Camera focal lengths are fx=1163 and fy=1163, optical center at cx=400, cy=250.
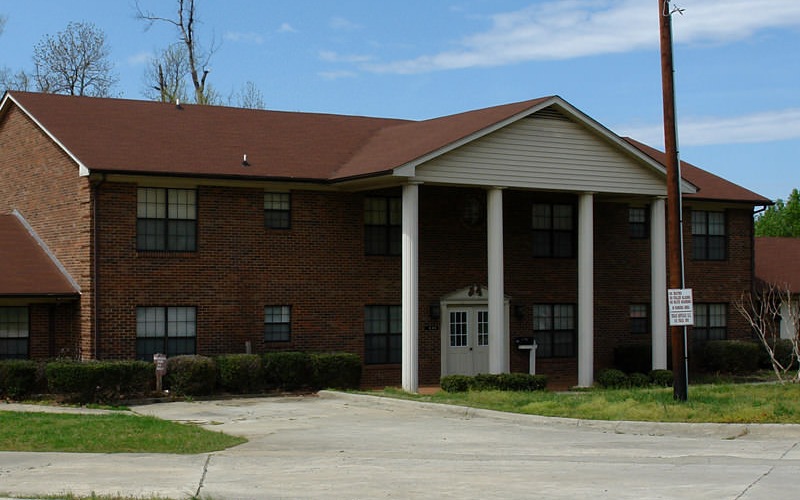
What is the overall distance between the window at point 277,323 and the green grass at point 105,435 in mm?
7881

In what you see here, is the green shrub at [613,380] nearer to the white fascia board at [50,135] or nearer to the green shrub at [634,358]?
the green shrub at [634,358]

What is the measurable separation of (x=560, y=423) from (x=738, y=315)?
18.1 metres

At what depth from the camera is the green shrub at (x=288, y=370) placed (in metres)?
27.2

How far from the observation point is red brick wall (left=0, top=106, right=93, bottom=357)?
2655cm

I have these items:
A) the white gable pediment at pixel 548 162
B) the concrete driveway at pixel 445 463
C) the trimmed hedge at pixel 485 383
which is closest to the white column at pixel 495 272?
the white gable pediment at pixel 548 162

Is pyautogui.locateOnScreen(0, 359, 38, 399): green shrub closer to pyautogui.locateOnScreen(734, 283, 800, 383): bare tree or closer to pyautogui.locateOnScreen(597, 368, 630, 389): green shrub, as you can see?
pyautogui.locateOnScreen(597, 368, 630, 389): green shrub

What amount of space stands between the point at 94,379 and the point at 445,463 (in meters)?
11.3

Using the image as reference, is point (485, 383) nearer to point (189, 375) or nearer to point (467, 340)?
point (467, 340)

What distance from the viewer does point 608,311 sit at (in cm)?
3394

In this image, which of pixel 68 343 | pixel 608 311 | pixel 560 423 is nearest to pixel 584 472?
pixel 560 423

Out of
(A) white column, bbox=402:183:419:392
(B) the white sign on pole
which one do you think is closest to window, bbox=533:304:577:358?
(A) white column, bbox=402:183:419:392

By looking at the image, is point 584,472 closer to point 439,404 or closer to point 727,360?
point 439,404

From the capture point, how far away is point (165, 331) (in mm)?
27281

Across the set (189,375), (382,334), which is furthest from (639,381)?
(189,375)
